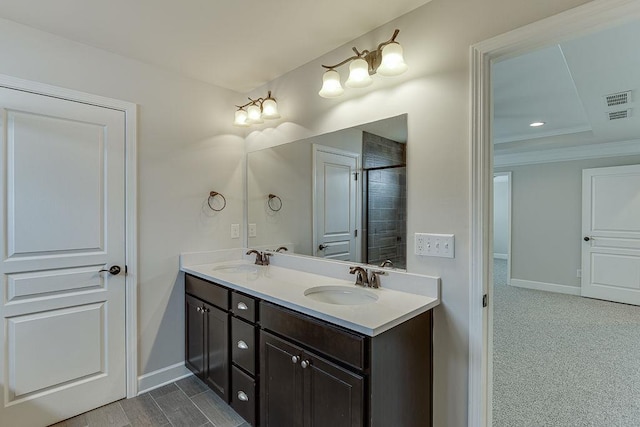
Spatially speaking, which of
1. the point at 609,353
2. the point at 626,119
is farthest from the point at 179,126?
the point at 626,119

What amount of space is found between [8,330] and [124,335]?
1.97 feet

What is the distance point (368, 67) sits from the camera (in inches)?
68.9

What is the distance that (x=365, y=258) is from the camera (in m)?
1.90

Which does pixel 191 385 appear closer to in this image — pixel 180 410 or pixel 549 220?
pixel 180 410

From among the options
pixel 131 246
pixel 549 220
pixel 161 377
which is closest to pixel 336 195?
pixel 131 246

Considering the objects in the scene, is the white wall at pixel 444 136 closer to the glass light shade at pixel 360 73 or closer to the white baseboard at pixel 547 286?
the glass light shade at pixel 360 73

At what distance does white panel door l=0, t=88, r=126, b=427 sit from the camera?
5.72 ft

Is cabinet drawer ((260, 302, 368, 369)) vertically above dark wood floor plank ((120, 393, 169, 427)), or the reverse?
cabinet drawer ((260, 302, 368, 369))

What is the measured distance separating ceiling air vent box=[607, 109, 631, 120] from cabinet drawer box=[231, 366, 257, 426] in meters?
4.25

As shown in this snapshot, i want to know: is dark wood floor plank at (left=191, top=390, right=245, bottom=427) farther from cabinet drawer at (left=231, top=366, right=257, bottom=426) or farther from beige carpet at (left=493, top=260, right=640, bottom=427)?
beige carpet at (left=493, top=260, right=640, bottom=427)

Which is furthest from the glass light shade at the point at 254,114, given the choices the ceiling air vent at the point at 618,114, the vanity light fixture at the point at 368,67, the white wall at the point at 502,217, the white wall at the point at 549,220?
the white wall at the point at 502,217

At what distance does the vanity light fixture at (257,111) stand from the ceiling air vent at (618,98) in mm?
3014

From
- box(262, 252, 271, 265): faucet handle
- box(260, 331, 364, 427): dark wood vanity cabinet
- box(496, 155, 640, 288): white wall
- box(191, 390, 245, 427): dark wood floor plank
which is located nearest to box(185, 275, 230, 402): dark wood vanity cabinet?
box(191, 390, 245, 427): dark wood floor plank

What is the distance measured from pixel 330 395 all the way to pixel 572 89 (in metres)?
3.33
